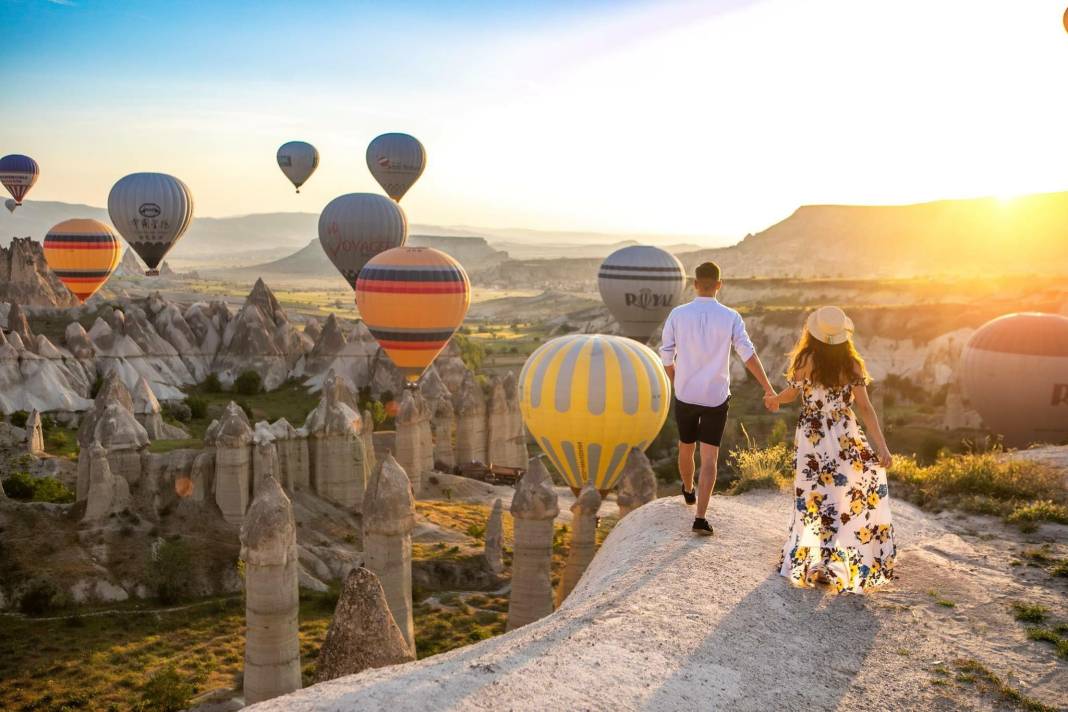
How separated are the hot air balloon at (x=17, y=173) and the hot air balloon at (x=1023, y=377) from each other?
87604mm

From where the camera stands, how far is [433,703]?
6.22 metres

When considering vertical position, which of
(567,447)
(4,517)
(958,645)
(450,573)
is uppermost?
(958,645)

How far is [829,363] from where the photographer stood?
8406mm

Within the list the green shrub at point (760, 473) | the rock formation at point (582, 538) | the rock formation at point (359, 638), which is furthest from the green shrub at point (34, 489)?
the green shrub at point (760, 473)

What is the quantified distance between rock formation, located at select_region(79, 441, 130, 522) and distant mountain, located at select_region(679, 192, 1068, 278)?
120 m

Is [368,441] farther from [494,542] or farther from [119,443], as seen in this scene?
[119,443]

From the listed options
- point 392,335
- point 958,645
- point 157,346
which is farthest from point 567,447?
point 157,346

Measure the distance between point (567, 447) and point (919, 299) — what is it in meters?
54.3

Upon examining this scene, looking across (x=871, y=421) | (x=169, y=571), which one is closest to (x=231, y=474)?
(x=169, y=571)

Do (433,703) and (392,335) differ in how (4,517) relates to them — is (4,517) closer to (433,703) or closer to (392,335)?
(392,335)

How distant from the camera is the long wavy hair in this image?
837 cm

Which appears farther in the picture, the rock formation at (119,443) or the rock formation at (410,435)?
the rock formation at (410,435)

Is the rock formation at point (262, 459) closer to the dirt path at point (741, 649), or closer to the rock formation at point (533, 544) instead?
the rock formation at point (533, 544)

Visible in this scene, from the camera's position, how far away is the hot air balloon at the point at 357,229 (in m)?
51.1
